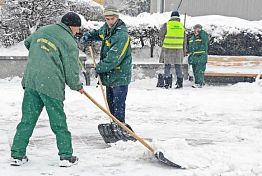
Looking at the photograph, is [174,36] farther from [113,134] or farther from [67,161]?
[67,161]

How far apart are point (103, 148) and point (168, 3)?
13.3m

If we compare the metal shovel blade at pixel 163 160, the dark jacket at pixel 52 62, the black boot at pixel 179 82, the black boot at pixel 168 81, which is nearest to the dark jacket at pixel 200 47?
the black boot at pixel 179 82

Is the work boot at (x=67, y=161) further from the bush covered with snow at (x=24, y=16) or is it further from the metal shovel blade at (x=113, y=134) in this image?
the bush covered with snow at (x=24, y=16)

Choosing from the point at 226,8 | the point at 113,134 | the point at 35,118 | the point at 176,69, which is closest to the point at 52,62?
the point at 35,118

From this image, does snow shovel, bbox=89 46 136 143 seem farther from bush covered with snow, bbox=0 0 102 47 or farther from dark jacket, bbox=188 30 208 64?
bush covered with snow, bbox=0 0 102 47

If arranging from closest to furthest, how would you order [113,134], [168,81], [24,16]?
[113,134]
[168,81]
[24,16]

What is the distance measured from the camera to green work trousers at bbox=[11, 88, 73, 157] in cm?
514

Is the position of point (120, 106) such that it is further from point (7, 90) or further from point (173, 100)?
point (7, 90)

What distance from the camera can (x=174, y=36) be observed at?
468 inches

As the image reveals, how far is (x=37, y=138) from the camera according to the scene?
262 inches

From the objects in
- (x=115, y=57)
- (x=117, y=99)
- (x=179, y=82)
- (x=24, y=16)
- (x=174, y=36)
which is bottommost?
(x=179, y=82)

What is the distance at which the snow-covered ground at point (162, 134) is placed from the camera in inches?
206

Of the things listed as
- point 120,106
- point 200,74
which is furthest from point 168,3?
point 120,106

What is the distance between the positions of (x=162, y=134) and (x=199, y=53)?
17.4 ft
